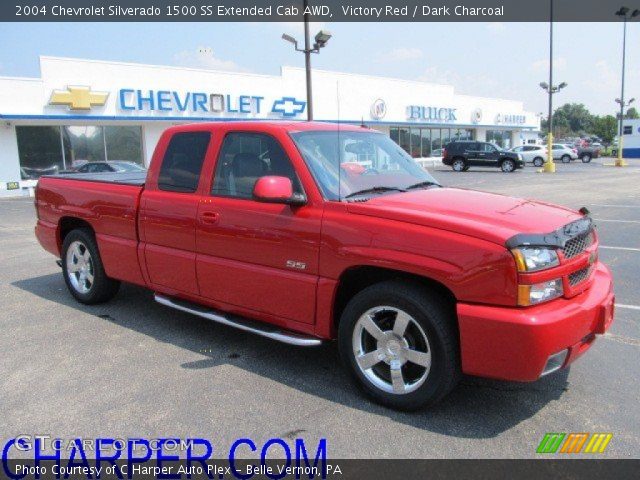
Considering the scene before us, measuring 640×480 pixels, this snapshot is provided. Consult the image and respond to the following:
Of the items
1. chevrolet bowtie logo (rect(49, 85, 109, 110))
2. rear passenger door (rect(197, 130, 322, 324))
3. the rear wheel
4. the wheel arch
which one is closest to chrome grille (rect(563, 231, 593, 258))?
the wheel arch

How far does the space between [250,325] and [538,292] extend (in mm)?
2083

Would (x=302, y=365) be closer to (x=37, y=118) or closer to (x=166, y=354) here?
(x=166, y=354)

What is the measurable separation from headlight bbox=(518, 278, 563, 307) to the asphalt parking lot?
814mm

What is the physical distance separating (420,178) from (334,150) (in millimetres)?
793

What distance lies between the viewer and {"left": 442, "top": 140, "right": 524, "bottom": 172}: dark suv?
108ft

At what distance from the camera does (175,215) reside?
15.1 feet

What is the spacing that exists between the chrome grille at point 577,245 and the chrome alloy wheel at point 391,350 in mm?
997

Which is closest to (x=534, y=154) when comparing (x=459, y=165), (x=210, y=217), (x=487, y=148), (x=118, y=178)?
(x=487, y=148)

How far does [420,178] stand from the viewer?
4551mm

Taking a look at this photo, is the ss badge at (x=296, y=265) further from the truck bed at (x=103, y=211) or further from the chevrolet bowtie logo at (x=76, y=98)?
the chevrolet bowtie logo at (x=76, y=98)

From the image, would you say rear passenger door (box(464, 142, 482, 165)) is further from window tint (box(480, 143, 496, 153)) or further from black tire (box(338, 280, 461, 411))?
black tire (box(338, 280, 461, 411))

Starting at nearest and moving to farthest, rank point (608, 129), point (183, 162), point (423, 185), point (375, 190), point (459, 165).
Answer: point (375, 190), point (423, 185), point (183, 162), point (459, 165), point (608, 129)

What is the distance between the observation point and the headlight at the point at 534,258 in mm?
3029

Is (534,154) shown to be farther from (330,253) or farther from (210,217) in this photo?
(330,253)
